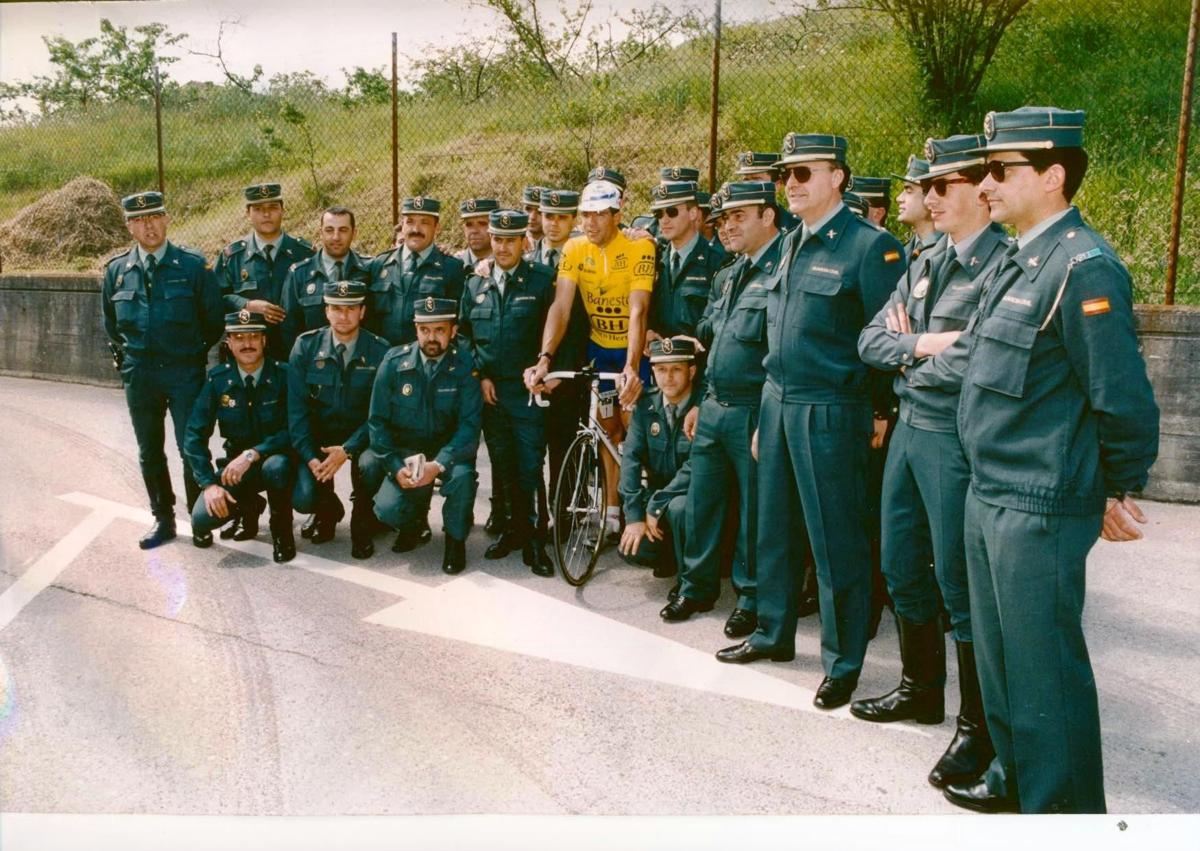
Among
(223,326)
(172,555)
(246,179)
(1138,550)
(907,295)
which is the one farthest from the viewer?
(246,179)

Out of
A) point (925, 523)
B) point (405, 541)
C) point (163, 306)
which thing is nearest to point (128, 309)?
point (163, 306)

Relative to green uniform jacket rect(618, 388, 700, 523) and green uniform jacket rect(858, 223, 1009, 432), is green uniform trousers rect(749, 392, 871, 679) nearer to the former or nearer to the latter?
green uniform jacket rect(858, 223, 1009, 432)

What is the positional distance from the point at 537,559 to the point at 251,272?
2.55m

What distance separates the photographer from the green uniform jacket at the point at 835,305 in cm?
368

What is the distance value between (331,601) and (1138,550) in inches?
136

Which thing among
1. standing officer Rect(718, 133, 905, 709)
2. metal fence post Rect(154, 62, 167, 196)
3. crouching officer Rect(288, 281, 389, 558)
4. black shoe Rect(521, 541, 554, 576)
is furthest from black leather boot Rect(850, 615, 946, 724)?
metal fence post Rect(154, 62, 167, 196)

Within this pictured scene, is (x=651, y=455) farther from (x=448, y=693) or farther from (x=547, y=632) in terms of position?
(x=448, y=693)

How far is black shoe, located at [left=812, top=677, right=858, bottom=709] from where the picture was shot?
3.66 m

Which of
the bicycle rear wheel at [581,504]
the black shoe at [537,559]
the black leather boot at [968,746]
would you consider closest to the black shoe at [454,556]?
the black shoe at [537,559]

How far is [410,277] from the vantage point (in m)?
5.98

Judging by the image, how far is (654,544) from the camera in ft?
16.0

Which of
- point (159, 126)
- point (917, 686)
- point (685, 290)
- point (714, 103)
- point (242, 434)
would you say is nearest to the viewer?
point (917, 686)

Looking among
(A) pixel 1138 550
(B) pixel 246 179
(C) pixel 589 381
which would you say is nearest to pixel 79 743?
(C) pixel 589 381

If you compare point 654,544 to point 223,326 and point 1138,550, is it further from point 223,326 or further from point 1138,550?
point 223,326
